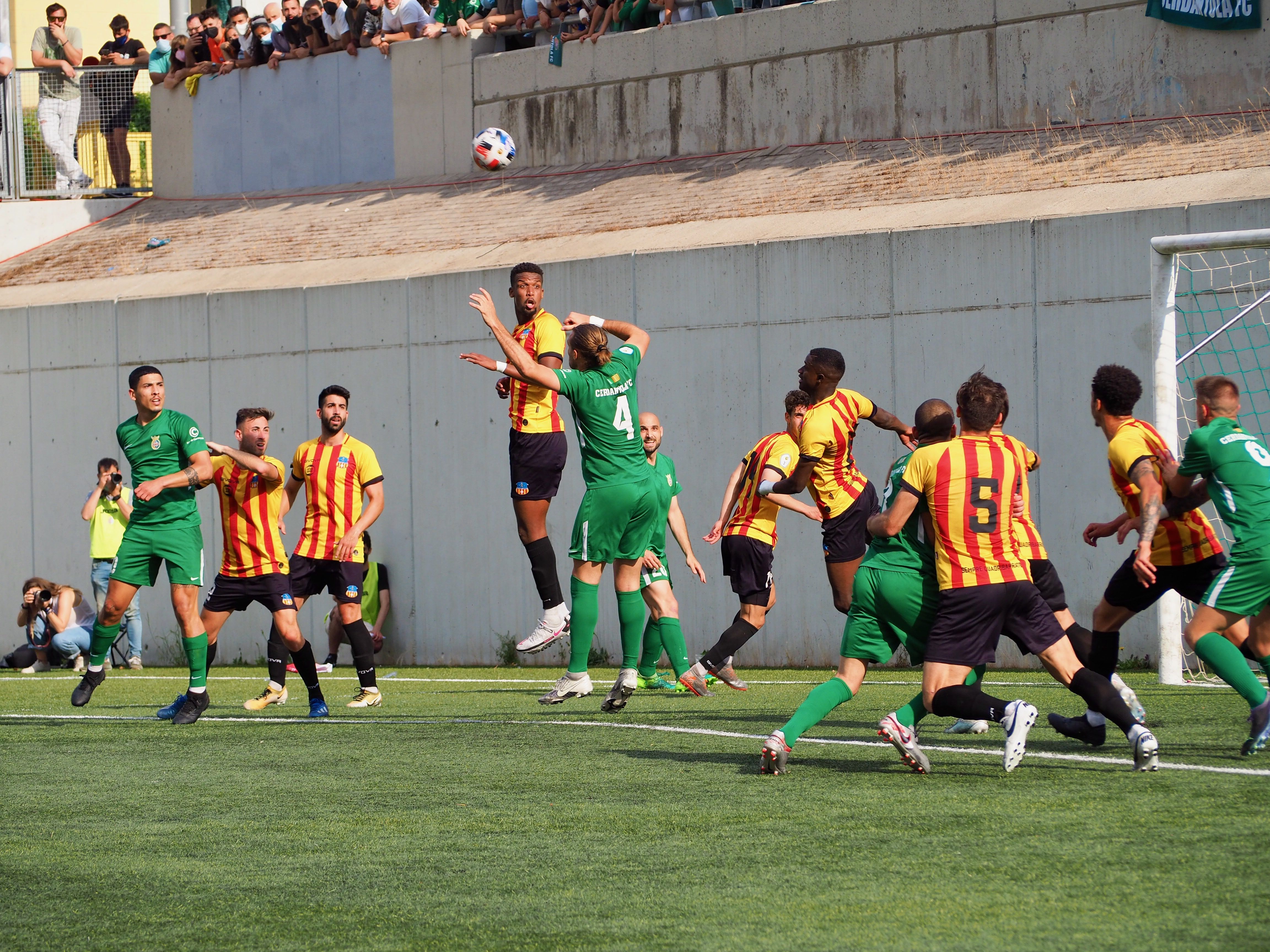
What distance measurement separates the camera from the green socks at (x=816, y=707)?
6.38 meters

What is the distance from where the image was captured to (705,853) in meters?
4.88

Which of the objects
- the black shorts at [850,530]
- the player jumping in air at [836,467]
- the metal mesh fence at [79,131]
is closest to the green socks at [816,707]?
the player jumping in air at [836,467]

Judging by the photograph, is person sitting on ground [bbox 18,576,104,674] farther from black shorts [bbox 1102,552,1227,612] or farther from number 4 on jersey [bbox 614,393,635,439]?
black shorts [bbox 1102,552,1227,612]

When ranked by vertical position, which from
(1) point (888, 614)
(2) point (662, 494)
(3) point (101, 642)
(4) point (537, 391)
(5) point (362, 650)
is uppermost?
(4) point (537, 391)

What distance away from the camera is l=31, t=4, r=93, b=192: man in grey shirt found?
2416 cm

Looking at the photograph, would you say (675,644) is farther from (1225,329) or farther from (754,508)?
(1225,329)

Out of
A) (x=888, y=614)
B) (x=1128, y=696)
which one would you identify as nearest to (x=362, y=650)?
(x=888, y=614)

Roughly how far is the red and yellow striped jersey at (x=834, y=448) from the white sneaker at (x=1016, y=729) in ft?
8.74

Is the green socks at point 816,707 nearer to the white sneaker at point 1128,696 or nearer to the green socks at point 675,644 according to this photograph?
the white sneaker at point 1128,696

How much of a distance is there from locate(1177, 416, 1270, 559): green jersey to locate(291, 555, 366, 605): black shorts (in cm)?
581

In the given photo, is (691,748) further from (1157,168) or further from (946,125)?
(946,125)

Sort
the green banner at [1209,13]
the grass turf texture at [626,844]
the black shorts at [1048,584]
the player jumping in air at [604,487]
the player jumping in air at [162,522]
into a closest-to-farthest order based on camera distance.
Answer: the grass turf texture at [626,844], the black shorts at [1048,584], the player jumping in air at [604,487], the player jumping in air at [162,522], the green banner at [1209,13]

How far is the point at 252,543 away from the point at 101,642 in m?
1.22

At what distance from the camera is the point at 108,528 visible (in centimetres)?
1730
